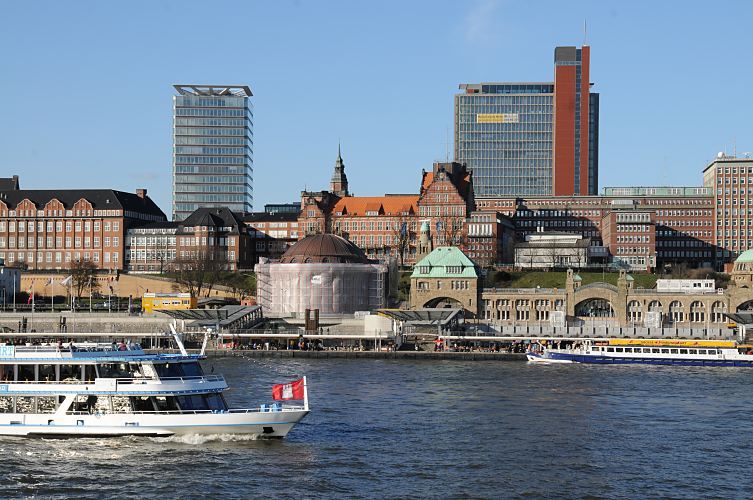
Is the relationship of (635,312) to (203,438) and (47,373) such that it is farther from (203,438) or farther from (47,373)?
(47,373)

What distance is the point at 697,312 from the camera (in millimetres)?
151250

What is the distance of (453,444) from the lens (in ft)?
→ 208

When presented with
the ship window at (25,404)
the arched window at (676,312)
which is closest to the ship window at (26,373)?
the ship window at (25,404)

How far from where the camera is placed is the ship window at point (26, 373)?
63.9 m

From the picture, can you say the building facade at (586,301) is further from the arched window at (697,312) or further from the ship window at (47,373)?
the ship window at (47,373)

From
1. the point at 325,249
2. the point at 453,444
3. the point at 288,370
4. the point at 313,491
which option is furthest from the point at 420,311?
the point at 313,491

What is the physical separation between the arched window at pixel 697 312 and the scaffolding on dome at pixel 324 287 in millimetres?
42522

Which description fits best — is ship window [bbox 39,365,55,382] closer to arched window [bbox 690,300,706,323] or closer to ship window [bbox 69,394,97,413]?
ship window [bbox 69,394,97,413]

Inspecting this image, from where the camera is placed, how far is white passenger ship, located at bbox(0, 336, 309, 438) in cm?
6197

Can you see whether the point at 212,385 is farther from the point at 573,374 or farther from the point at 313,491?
the point at 573,374

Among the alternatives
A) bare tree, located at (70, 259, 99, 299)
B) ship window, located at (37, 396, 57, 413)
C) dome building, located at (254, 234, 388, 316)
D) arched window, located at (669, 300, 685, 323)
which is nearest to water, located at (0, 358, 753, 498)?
ship window, located at (37, 396, 57, 413)

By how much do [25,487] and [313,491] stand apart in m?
13.4

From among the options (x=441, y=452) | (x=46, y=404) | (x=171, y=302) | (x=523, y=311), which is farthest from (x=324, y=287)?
(x=441, y=452)

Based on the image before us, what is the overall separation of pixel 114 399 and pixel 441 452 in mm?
18251
